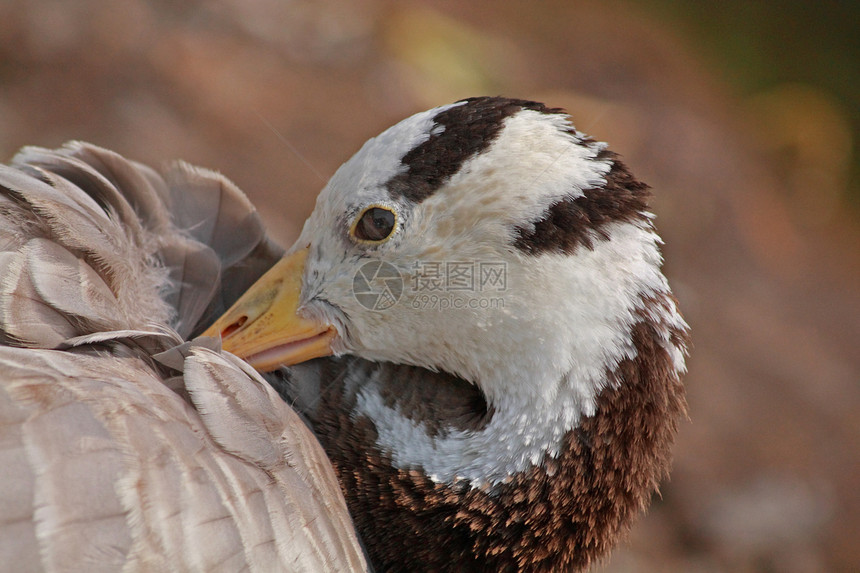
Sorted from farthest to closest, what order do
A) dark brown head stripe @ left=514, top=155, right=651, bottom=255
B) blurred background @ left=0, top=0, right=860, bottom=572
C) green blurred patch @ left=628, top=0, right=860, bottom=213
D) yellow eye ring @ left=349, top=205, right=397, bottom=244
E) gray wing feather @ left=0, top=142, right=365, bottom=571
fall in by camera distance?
green blurred patch @ left=628, top=0, right=860, bottom=213, blurred background @ left=0, top=0, right=860, bottom=572, yellow eye ring @ left=349, top=205, right=397, bottom=244, dark brown head stripe @ left=514, top=155, right=651, bottom=255, gray wing feather @ left=0, top=142, right=365, bottom=571

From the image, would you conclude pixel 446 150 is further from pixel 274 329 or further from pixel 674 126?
pixel 674 126

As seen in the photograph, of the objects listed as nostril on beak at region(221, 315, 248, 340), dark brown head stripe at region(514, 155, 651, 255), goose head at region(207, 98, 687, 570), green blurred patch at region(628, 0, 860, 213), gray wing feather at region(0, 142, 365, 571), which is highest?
green blurred patch at region(628, 0, 860, 213)

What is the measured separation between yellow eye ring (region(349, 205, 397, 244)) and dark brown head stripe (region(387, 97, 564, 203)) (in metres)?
0.06

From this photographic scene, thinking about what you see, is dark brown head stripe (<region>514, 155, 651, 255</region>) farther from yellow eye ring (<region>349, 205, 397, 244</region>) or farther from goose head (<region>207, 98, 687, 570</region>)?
yellow eye ring (<region>349, 205, 397, 244</region>)

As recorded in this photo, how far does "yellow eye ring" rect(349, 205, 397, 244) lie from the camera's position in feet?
7.13

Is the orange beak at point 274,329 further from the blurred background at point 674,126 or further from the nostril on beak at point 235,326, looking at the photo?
the blurred background at point 674,126

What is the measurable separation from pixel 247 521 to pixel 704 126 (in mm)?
6729

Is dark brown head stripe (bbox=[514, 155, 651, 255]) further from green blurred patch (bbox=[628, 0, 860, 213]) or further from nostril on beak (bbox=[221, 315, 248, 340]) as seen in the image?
green blurred patch (bbox=[628, 0, 860, 213])

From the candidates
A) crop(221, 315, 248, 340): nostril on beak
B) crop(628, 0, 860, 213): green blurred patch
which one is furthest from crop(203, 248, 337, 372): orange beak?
crop(628, 0, 860, 213): green blurred patch

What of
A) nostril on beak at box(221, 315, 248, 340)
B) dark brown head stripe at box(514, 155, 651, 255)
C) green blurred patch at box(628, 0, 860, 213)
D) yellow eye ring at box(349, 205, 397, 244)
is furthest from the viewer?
green blurred patch at box(628, 0, 860, 213)

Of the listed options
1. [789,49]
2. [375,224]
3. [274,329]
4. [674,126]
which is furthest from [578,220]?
[789,49]

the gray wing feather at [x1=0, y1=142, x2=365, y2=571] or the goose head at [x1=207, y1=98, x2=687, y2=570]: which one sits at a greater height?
the goose head at [x1=207, y1=98, x2=687, y2=570]

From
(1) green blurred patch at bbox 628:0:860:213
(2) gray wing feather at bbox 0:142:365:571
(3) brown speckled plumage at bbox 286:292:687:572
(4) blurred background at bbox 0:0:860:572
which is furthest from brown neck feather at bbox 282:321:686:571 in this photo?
(1) green blurred patch at bbox 628:0:860:213

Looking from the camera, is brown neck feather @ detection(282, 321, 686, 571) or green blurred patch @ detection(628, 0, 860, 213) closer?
brown neck feather @ detection(282, 321, 686, 571)
